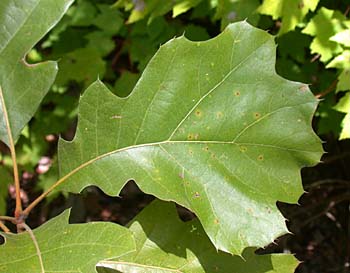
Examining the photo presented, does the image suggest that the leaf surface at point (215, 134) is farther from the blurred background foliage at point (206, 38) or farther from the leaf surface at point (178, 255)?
the blurred background foliage at point (206, 38)

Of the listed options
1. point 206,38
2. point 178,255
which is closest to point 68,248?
point 178,255

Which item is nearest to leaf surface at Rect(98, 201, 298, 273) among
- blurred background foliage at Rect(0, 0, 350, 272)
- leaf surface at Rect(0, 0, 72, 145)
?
leaf surface at Rect(0, 0, 72, 145)

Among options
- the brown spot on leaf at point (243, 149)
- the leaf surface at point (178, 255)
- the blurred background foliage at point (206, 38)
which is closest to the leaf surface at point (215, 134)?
the brown spot on leaf at point (243, 149)

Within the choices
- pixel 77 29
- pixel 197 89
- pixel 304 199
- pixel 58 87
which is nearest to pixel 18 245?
pixel 197 89

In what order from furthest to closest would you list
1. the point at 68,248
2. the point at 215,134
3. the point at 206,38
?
the point at 206,38, the point at 215,134, the point at 68,248

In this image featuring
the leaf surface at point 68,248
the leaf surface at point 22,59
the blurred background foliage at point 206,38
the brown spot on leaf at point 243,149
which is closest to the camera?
the leaf surface at point 68,248

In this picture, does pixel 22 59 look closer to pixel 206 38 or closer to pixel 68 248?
pixel 68 248
